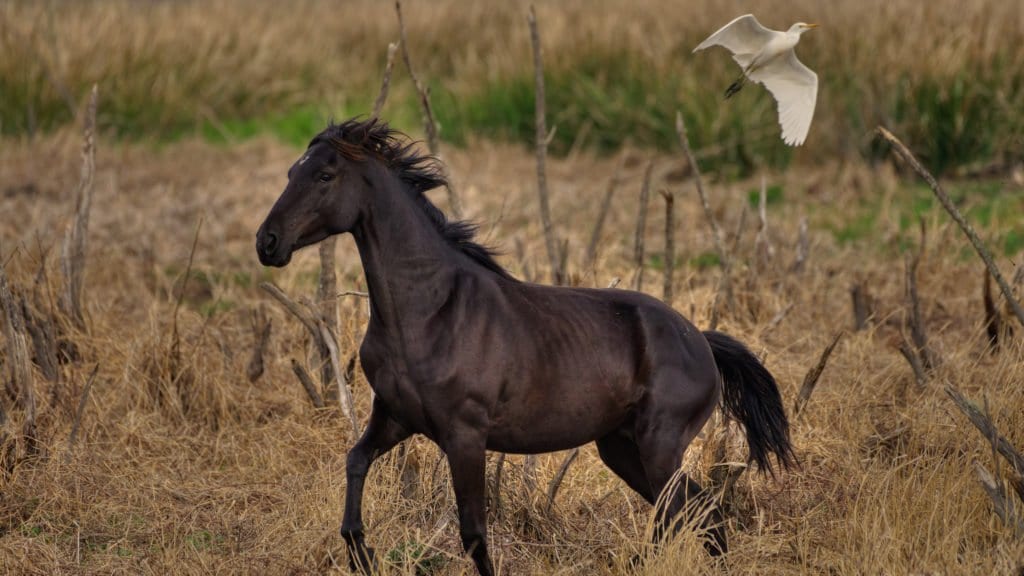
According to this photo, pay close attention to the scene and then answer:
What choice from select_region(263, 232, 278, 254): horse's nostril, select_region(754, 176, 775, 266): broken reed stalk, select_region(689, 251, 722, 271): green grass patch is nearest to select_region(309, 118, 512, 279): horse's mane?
select_region(263, 232, 278, 254): horse's nostril

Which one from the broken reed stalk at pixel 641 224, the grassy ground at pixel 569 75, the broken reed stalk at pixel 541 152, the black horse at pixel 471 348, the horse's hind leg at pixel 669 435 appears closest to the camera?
the black horse at pixel 471 348

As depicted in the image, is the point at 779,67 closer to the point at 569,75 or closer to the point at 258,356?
the point at 258,356

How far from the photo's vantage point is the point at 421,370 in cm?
404

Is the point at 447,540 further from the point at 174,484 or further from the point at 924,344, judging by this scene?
the point at 924,344

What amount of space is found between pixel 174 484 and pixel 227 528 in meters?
0.56

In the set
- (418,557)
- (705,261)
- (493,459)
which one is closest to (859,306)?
(705,261)

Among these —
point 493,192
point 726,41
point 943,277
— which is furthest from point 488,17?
point 726,41

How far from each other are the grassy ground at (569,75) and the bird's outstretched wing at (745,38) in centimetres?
509

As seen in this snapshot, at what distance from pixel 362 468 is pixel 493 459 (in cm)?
131

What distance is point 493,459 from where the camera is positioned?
5422 mm

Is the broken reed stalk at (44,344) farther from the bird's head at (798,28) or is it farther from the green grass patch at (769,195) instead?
the green grass patch at (769,195)

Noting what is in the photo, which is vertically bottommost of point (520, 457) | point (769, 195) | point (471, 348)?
point (769, 195)

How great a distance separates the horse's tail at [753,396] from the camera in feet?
15.5

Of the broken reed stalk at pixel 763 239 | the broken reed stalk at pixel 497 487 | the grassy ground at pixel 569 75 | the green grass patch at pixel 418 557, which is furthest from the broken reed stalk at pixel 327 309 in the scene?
the grassy ground at pixel 569 75
